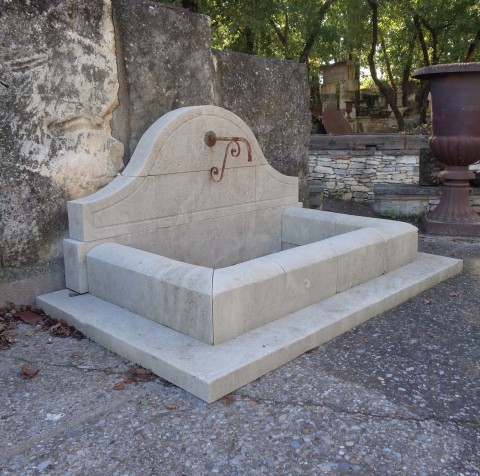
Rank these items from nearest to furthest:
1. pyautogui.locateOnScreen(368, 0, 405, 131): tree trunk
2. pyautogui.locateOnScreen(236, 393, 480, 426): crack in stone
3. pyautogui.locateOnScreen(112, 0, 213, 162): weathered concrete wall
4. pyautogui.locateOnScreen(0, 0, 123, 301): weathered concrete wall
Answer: pyautogui.locateOnScreen(236, 393, 480, 426): crack in stone
pyautogui.locateOnScreen(0, 0, 123, 301): weathered concrete wall
pyautogui.locateOnScreen(112, 0, 213, 162): weathered concrete wall
pyautogui.locateOnScreen(368, 0, 405, 131): tree trunk

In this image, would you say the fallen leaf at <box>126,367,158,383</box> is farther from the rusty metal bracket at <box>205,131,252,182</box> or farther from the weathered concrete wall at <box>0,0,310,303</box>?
the rusty metal bracket at <box>205,131,252,182</box>

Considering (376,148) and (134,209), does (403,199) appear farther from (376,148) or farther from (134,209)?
(134,209)

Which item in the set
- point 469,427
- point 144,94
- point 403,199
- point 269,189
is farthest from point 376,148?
point 469,427

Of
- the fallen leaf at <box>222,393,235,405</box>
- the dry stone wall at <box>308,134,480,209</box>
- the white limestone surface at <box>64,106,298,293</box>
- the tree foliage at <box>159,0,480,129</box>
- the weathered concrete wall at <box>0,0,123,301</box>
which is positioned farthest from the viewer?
the tree foliage at <box>159,0,480,129</box>

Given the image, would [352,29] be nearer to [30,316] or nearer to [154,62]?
[154,62]

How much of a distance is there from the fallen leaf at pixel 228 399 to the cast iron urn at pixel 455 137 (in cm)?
458

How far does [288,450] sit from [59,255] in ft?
7.75

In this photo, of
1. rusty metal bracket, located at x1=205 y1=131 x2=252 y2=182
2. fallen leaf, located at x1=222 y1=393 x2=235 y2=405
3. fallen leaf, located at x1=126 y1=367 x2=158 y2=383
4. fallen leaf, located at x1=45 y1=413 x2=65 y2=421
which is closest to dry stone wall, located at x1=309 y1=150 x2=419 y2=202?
rusty metal bracket, located at x1=205 y1=131 x2=252 y2=182

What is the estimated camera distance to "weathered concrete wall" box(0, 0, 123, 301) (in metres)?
3.47

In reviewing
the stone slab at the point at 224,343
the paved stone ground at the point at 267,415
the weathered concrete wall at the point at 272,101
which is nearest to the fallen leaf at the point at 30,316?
the stone slab at the point at 224,343

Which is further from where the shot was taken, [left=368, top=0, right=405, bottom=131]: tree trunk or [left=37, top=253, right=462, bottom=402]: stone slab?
[left=368, top=0, right=405, bottom=131]: tree trunk

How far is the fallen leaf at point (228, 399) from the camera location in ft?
8.32

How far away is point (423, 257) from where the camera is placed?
462 centimetres

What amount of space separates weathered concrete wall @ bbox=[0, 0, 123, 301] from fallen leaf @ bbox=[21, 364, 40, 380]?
36.3 inches
